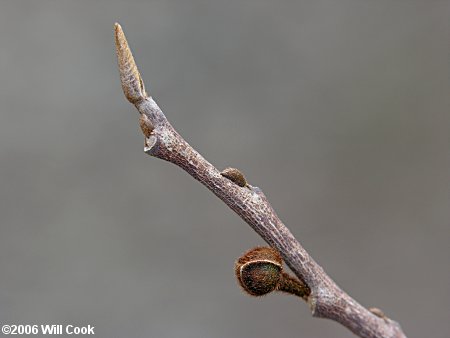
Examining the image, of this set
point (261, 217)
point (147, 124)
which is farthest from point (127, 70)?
point (261, 217)

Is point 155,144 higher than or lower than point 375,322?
higher

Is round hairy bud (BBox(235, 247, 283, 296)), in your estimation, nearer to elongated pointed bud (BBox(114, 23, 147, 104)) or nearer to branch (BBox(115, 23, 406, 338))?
branch (BBox(115, 23, 406, 338))

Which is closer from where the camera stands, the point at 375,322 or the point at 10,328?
the point at 375,322

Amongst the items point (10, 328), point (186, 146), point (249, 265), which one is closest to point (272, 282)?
point (249, 265)

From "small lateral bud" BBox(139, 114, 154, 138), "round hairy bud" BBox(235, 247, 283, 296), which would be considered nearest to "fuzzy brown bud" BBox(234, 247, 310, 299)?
"round hairy bud" BBox(235, 247, 283, 296)

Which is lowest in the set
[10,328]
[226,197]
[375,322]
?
[375,322]

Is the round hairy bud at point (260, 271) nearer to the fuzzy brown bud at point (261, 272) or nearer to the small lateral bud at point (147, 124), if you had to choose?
the fuzzy brown bud at point (261, 272)

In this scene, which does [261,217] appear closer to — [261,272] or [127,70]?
[261,272]

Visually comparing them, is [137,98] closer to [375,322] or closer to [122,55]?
[122,55]
